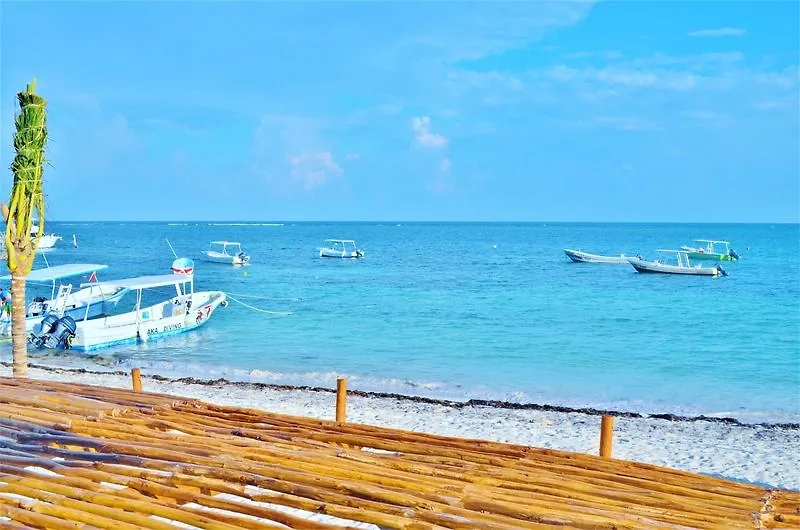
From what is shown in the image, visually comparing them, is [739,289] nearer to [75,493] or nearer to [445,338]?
[445,338]

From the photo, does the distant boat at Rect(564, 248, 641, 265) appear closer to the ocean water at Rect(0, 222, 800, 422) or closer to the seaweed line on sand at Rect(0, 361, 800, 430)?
the ocean water at Rect(0, 222, 800, 422)

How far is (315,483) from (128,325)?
19913 mm

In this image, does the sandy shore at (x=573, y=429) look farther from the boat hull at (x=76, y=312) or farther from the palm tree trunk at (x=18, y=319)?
the boat hull at (x=76, y=312)

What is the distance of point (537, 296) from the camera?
121 feet

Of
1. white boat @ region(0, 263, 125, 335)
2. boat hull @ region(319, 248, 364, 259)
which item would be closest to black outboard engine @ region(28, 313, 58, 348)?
white boat @ region(0, 263, 125, 335)

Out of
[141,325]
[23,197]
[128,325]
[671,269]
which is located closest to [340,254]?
[671,269]

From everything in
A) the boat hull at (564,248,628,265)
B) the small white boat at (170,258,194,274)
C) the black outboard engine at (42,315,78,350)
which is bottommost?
the black outboard engine at (42,315,78,350)

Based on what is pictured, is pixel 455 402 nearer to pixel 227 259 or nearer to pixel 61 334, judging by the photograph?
pixel 61 334

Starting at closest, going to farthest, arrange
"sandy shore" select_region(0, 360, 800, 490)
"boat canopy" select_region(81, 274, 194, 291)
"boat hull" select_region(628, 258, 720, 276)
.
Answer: "sandy shore" select_region(0, 360, 800, 490) → "boat canopy" select_region(81, 274, 194, 291) → "boat hull" select_region(628, 258, 720, 276)

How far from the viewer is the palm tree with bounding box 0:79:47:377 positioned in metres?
8.12

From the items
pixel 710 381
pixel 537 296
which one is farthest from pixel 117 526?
pixel 537 296

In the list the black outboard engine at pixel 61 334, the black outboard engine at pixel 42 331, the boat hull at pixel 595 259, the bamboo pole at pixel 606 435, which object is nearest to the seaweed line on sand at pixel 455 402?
the black outboard engine at pixel 61 334

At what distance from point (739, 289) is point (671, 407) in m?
29.5

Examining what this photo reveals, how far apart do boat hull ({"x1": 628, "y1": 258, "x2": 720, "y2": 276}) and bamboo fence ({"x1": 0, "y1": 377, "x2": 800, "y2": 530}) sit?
4659cm
